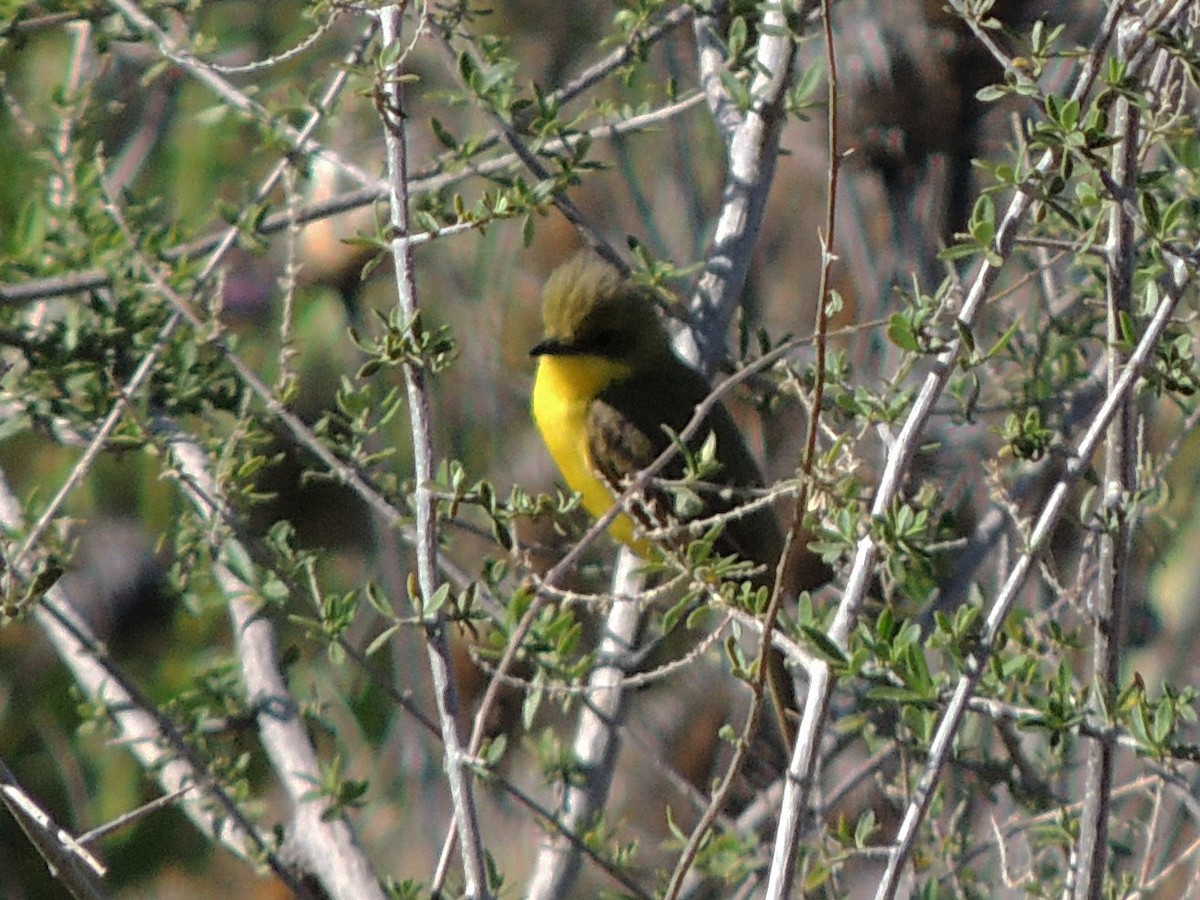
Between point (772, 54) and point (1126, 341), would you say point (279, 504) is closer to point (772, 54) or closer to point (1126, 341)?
point (772, 54)

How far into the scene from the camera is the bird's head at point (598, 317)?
3.65m

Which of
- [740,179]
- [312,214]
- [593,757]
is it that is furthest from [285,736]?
[740,179]

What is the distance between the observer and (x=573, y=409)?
3.88m

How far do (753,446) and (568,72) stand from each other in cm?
203

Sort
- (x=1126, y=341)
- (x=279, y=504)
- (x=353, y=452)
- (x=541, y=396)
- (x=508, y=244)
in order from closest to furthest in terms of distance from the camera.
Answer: (x=1126, y=341)
(x=353, y=452)
(x=541, y=396)
(x=508, y=244)
(x=279, y=504)

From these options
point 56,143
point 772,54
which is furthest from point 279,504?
point 772,54

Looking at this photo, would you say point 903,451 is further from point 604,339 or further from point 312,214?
point 604,339

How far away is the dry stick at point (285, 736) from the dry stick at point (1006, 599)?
101cm

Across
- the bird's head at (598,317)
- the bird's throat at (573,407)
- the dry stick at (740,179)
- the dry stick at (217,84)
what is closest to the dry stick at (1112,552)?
the dry stick at (740,179)

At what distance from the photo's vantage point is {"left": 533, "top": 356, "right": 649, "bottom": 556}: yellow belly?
3832 millimetres

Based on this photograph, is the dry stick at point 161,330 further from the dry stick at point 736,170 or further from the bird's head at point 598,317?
the bird's head at point 598,317

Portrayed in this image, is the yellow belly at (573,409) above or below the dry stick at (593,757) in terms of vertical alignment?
above

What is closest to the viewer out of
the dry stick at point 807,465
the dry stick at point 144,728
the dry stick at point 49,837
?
the dry stick at point 807,465

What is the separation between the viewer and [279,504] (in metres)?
6.77
